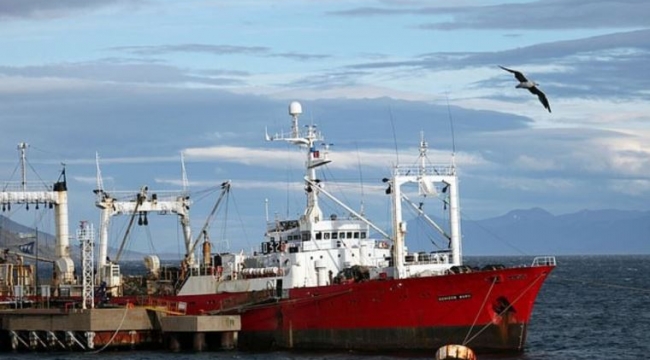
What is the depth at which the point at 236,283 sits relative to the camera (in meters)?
65.8

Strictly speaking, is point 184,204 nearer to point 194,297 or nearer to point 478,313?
point 194,297

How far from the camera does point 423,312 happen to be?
58.4m

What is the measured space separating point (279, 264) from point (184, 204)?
518 inches

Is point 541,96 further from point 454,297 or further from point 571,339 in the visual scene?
point 571,339

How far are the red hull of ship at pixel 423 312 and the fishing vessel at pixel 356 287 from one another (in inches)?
1.7

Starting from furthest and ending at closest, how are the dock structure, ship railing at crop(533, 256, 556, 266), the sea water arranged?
the dock structure → the sea water → ship railing at crop(533, 256, 556, 266)

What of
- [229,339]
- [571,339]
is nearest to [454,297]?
[229,339]

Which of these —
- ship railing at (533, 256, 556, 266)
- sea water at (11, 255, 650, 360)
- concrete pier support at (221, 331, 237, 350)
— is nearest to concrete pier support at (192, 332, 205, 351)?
sea water at (11, 255, 650, 360)

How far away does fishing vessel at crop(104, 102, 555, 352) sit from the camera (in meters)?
58.0

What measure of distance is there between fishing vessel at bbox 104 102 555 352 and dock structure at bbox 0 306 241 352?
4.81 feet

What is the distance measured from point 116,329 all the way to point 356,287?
12.3 metres

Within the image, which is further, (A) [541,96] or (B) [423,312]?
(B) [423,312]

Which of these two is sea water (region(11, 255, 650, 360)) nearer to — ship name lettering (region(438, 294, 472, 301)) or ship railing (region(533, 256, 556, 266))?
ship railing (region(533, 256, 556, 266))

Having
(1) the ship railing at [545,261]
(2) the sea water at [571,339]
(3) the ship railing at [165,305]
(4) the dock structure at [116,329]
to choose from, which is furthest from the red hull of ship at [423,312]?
(3) the ship railing at [165,305]
